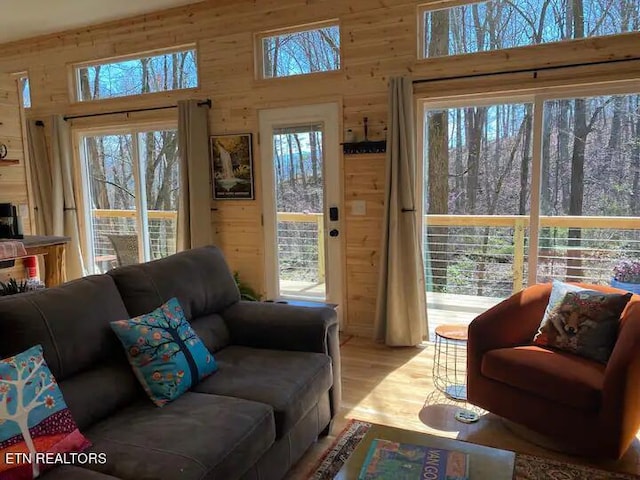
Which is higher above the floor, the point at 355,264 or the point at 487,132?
the point at 487,132

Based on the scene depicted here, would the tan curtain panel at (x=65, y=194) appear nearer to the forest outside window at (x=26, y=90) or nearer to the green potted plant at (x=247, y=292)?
the forest outside window at (x=26, y=90)

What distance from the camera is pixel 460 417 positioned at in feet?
9.01

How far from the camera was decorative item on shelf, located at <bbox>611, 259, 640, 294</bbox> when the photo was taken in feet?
10.9

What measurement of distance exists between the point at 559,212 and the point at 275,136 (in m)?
2.48

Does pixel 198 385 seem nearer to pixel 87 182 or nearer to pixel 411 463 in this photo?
pixel 411 463

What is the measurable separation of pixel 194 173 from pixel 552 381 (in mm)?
3527

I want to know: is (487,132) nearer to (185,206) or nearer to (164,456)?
(185,206)

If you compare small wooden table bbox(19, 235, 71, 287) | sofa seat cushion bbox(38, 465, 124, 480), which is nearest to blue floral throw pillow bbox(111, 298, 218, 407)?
sofa seat cushion bbox(38, 465, 124, 480)

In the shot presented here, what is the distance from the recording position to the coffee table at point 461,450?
1.54 m

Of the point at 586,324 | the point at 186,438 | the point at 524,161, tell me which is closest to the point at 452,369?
the point at 586,324

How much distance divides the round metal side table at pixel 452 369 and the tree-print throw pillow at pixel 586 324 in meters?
0.50

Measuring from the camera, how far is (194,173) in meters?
4.57

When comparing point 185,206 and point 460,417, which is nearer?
point 460,417

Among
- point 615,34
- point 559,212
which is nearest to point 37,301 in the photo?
point 559,212
